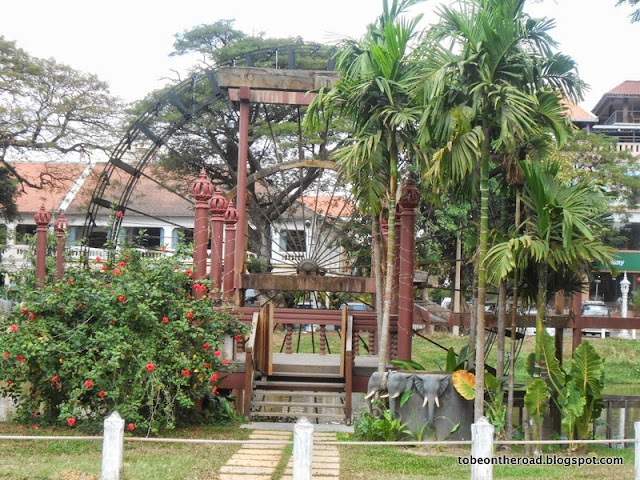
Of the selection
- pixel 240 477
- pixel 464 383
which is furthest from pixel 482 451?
pixel 464 383

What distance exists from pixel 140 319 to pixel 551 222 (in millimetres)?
5307

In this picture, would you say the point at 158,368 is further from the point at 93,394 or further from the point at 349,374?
the point at 349,374

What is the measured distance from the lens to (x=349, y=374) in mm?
13070

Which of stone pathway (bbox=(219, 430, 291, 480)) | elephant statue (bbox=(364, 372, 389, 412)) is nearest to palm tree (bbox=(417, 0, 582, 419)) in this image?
elephant statue (bbox=(364, 372, 389, 412))

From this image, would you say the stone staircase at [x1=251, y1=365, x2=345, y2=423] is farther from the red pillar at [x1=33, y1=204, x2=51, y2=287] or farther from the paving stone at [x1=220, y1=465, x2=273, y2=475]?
the red pillar at [x1=33, y1=204, x2=51, y2=287]

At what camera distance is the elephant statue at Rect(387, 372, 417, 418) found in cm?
1134

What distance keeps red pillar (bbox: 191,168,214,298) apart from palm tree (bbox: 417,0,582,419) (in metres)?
3.71

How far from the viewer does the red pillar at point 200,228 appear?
12695 mm

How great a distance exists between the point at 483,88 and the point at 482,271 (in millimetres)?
2234

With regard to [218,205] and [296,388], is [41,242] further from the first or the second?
[296,388]

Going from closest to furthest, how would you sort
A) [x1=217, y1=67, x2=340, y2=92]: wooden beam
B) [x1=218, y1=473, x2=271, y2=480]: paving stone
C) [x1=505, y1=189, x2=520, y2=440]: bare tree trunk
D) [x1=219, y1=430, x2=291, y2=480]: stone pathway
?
[x1=218, y1=473, x2=271, y2=480]: paving stone → [x1=219, y1=430, x2=291, y2=480]: stone pathway → [x1=505, y1=189, x2=520, y2=440]: bare tree trunk → [x1=217, y1=67, x2=340, y2=92]: wooden beam

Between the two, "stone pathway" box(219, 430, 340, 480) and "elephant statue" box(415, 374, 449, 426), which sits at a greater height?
"elephant statue" box(415, 374, 449, 426)

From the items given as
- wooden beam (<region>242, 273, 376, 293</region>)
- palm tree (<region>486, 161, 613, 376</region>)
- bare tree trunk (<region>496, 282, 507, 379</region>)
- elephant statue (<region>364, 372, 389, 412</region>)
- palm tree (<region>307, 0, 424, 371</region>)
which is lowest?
elephant statue (<region>364, 372, 389, 412</region>)

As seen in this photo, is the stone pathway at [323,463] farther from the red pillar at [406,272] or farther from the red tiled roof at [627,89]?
the red tiled roof at [627,89]
